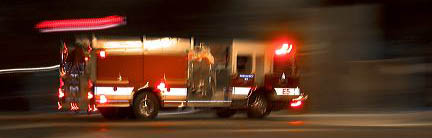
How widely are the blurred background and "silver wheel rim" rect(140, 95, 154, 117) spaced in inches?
192

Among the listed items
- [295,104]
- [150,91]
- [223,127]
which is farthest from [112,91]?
[295,104]

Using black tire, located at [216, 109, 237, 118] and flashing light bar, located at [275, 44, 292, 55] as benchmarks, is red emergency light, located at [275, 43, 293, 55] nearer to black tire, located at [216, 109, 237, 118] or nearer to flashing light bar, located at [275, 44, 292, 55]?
flashing light bar, located at [275, 44, 292, 55]

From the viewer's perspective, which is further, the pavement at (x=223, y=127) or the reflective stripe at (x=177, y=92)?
the reflective stripe at (x=177, y=92)

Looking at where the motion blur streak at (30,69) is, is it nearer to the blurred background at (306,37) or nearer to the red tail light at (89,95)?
the blurred background at (306,37)

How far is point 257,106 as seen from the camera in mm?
18500

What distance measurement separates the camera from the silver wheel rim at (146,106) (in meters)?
17.2

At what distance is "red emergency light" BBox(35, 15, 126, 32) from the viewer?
2219cm

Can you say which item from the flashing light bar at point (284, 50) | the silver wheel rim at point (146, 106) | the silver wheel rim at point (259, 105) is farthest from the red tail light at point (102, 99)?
the flashing light bar at point (284, 50)

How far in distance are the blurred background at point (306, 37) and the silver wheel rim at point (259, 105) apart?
7.46 ft

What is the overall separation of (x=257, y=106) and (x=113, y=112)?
3373mm

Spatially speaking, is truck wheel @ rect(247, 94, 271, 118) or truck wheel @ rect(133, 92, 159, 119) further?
truck wheel @ rect(247, 94, 271, 118)

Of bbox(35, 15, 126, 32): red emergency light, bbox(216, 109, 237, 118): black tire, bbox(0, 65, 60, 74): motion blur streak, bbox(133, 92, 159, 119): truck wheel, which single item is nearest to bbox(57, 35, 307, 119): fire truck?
bbox(133, 92, 159, 119): truck wheel

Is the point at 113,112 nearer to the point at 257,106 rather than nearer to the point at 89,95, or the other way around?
the point at 89,95

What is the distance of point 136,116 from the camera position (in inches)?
680
